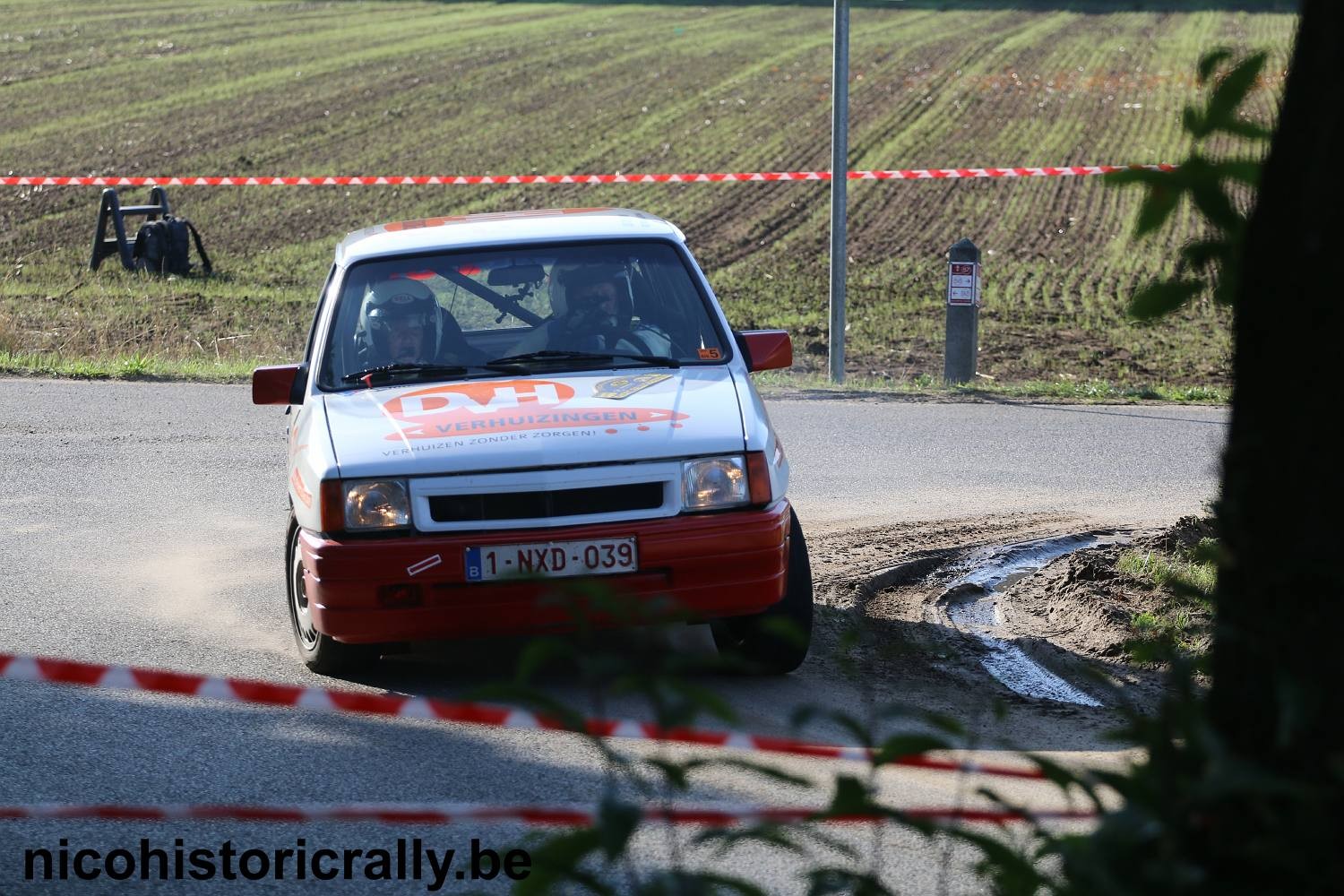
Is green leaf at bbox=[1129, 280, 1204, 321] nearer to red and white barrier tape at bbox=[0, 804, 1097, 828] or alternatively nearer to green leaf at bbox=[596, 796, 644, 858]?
green leaf at bbox=[596, 796, 644, 858]

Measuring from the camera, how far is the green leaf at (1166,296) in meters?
2.29

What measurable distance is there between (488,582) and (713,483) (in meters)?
0.87

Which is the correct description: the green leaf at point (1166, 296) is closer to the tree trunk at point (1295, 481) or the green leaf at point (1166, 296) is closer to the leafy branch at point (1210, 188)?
the leafy branch at point (1210, 188)

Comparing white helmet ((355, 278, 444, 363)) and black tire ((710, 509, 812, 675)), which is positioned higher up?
white helmet ((355, 278, 444, 363))

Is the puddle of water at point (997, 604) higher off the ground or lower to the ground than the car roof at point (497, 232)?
lower

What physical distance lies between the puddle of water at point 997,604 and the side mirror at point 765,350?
4.46 feet

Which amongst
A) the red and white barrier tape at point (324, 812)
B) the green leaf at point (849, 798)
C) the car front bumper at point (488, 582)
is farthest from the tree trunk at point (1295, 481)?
the car front bumper at point (488, 582)

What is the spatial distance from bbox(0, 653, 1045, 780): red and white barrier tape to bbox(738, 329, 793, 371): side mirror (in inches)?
80.2

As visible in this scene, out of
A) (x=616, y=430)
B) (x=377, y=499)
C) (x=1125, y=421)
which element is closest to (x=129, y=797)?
(x=377, y=499)

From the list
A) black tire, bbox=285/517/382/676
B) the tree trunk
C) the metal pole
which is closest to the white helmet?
black tire, bbox=285/517/382/676

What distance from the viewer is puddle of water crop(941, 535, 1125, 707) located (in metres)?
6.27

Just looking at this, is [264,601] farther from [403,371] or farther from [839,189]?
[839,189]

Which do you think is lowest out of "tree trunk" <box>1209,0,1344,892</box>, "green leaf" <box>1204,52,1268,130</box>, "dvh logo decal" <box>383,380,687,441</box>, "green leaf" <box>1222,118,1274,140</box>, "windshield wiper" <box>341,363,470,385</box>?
"dvh logo decal" <box>383,380,687,441</box>

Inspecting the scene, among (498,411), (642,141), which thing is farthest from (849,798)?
(642,141)
